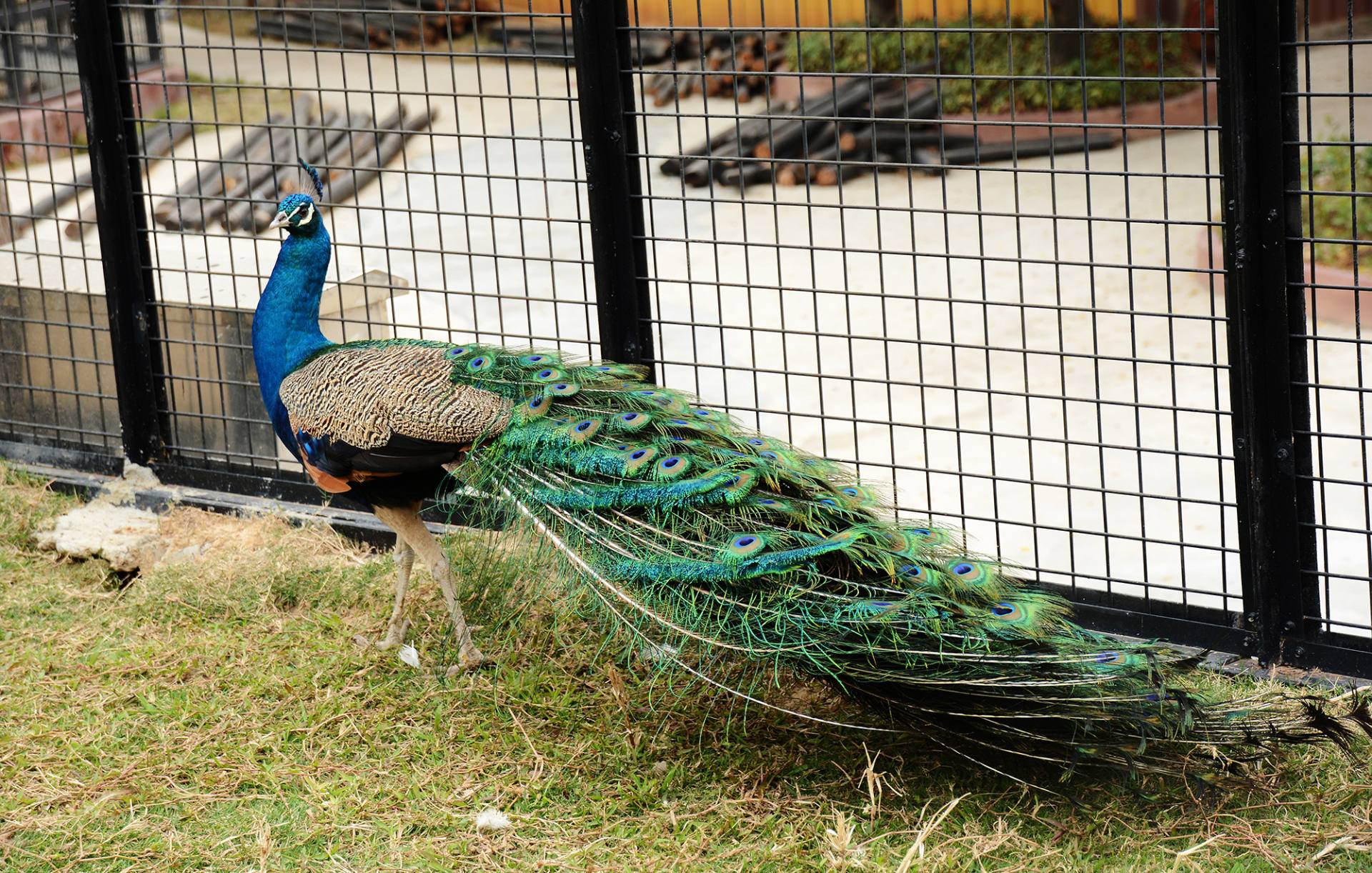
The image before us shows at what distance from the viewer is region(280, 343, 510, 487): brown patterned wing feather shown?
4.16m

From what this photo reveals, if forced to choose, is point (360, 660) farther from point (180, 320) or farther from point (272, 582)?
point (180, 320)

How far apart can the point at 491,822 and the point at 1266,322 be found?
2.48 metres

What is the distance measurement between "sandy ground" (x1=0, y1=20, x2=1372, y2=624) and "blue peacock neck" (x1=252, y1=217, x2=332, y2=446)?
0.42m

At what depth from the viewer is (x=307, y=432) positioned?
4316mm

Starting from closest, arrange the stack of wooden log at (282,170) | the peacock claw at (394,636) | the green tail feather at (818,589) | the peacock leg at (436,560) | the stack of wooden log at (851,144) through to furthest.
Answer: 1. the green tail feather at (818,589)
2. the peacock leg at (436,560)
3. the peacock claw at (394,636)
4. the stack of wooden log at (282,170)
5. the stack of wooden log at (851,144)

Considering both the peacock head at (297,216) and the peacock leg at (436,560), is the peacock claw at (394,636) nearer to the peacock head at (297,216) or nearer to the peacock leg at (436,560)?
the peacock leg at (436,560)

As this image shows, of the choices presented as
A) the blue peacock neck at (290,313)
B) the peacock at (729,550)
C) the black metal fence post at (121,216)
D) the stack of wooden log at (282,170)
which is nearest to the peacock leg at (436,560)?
the peacock at (729,550)

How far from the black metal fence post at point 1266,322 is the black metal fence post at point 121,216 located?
403 centimetres

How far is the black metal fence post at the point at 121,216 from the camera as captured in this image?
5723 mm

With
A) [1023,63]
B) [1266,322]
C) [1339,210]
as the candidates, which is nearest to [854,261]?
[1339,210]

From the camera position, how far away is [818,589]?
366 cm

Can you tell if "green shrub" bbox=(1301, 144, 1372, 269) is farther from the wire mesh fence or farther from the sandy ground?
the sandy ground

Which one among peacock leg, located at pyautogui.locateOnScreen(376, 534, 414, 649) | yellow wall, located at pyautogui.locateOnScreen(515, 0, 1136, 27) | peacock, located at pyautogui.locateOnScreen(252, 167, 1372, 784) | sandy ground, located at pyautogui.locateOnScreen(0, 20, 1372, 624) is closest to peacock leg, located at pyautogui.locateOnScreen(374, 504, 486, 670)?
peacock, located at pyautogui.locateOnScreen(252, 167, 1372, 784)

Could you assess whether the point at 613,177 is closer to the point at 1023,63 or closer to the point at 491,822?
the point at 491,822
